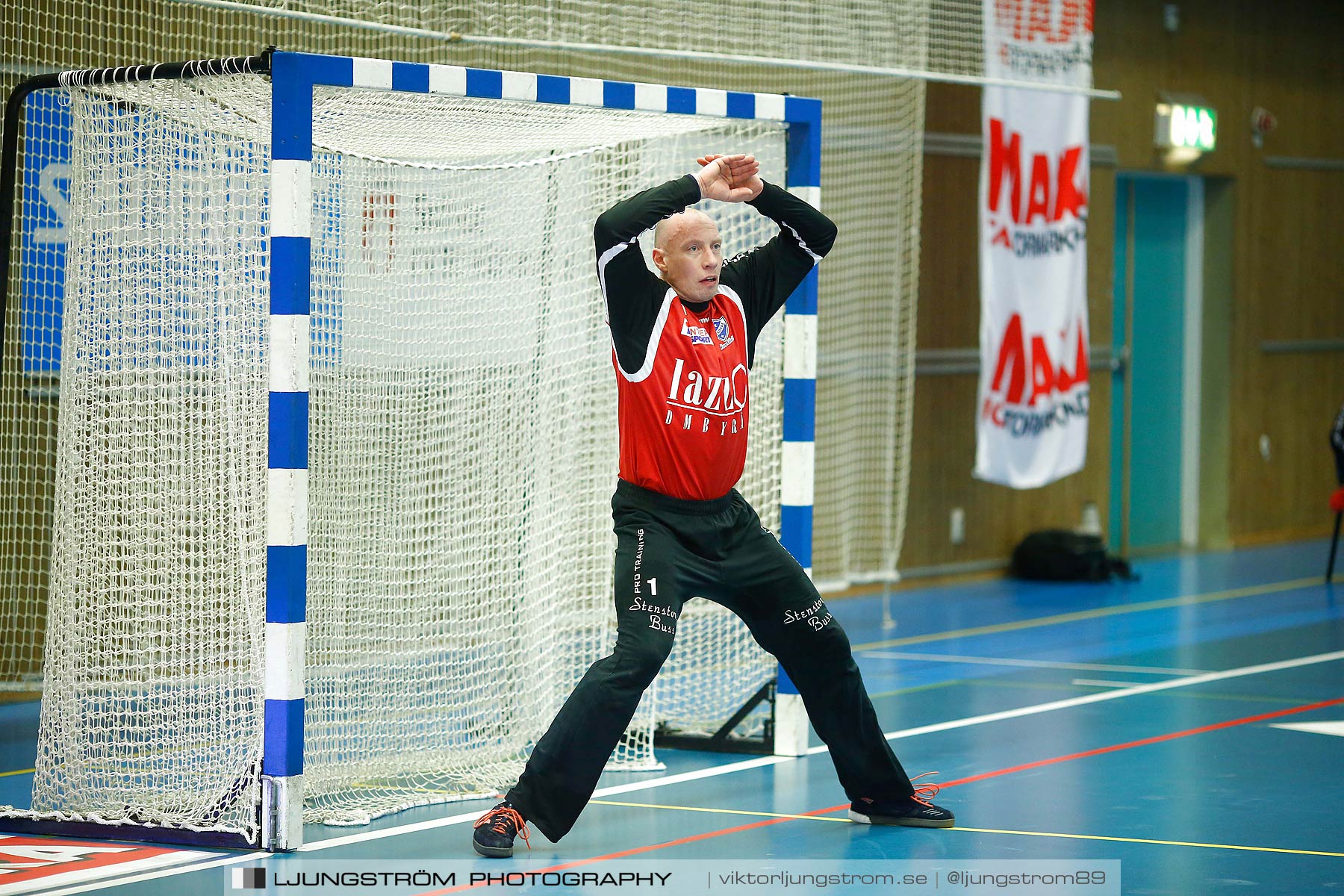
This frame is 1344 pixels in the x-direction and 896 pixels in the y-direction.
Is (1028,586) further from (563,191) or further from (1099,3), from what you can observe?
(563,191)

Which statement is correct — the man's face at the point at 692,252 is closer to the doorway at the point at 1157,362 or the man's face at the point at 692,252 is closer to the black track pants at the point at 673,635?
the black track pants at the point at 673,635

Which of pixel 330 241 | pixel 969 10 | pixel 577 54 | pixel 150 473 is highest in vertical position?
pixel 969 10

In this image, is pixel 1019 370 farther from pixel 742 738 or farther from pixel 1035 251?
pixel 742 738

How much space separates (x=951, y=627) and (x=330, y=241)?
230 inches

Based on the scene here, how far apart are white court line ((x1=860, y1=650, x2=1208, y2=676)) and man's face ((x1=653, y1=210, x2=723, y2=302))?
4664 millimetres

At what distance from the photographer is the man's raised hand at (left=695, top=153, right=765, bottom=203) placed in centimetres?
612

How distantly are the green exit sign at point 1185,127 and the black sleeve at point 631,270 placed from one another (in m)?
10.3

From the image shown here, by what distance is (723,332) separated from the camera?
20.2 ft

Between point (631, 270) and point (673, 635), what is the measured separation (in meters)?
1.13

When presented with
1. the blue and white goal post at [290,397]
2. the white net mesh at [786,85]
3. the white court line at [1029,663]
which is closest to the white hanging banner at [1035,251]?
the white net mesh at [786,85]

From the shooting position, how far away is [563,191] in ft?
25.7

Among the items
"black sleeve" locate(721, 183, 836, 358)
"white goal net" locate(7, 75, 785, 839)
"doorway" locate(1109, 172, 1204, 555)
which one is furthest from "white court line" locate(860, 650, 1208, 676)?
"doorway" locate(1109, 172, 1204, 555)

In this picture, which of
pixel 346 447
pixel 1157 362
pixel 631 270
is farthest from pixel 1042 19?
pixel 631 270

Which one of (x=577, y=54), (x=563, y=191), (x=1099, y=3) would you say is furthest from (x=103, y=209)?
(x=1099, y=3)
